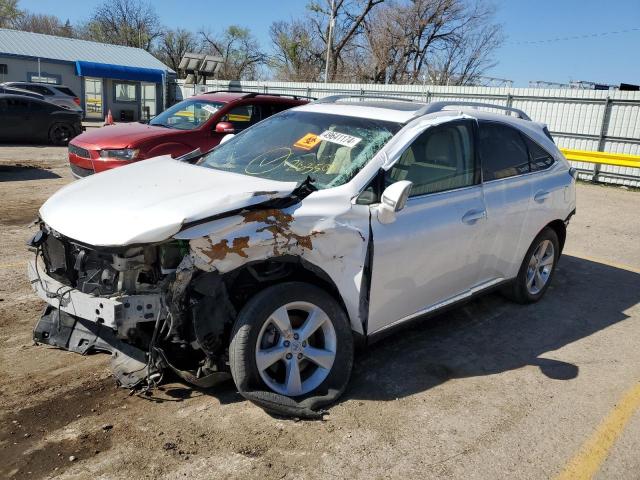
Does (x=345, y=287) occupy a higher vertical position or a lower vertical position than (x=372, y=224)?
lower

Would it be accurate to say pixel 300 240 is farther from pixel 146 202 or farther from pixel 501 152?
pixel 501 152

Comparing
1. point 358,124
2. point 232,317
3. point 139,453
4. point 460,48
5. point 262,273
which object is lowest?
point 139,453

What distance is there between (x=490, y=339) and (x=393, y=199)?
6.15ft

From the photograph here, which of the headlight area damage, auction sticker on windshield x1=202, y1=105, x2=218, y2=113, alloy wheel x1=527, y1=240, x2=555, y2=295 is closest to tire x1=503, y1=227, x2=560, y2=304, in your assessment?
alloy wheel x1=527, y1=240, x2=555, y2=295

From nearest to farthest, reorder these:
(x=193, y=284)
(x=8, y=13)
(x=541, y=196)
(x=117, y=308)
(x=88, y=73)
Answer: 1. (x=117, y=308)
2. (x=193, y=284)
3. (x=541, y=196)
4. (x=88, y=73)
5. (x=8, y=13)

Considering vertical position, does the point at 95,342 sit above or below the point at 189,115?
below

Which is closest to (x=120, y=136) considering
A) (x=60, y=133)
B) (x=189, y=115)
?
(x=189, y=115)

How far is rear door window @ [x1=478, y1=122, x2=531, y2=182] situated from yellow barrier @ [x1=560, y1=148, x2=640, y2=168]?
10101 millimetres

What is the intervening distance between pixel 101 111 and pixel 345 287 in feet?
108

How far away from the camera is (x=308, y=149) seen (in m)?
4.03

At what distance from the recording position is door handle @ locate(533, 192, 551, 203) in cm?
490

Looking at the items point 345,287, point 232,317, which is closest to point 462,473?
point 345,287

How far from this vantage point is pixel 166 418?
317cm

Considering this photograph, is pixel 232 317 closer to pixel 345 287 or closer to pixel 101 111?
pixel 345 287
